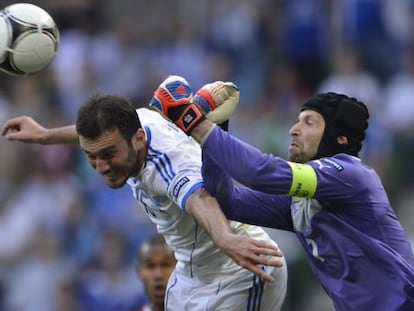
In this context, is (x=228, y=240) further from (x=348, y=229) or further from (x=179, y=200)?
(x=348, y=229)

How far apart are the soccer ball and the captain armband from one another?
5.62 feet

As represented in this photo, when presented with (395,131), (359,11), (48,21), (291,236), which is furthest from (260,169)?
(359,11)

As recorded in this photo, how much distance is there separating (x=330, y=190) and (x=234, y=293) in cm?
113

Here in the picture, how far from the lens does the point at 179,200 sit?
7160mm

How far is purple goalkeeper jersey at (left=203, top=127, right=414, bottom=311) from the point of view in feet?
22.4

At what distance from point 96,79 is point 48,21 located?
631 centimetres

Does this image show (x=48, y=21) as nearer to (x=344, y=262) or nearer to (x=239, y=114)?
(x=344, y=262)

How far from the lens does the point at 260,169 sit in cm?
675

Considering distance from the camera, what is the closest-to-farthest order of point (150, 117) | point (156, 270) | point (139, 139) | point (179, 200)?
point (179, 200) < point (139, 139) < point (150, 117) < point (156, 270)

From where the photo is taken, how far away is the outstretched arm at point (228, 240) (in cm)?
670

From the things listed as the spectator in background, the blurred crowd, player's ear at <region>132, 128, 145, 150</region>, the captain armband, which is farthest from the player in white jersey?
the blurred crowd

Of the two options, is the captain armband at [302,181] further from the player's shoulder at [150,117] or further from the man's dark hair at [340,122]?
the player's shoulder at [150,117]

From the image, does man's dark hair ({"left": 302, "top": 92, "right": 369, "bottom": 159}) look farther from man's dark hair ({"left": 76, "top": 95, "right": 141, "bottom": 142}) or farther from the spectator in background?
the spectator in background

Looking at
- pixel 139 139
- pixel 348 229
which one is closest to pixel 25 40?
pixel 139 139
